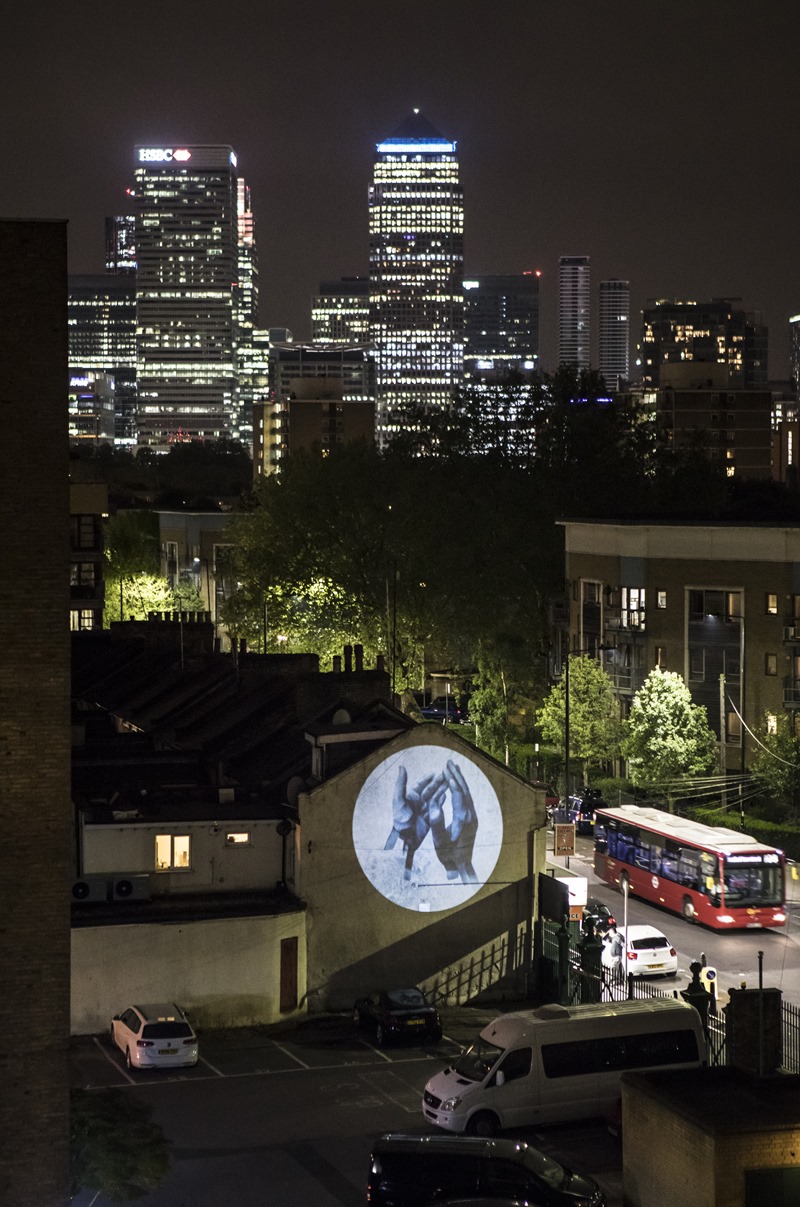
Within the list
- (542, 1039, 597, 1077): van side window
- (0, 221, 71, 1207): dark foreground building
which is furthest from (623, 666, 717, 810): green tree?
(0, 221, 71, 1207): dark foreground building

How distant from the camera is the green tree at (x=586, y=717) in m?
63.1

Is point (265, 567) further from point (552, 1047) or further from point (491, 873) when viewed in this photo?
point (552, 1047)

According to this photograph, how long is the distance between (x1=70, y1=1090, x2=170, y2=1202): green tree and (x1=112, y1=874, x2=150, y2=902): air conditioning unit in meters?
12.1

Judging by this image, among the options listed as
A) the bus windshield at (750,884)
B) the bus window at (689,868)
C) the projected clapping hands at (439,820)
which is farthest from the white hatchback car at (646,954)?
the bus window at (689,868)

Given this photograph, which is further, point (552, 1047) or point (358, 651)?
point (358, 651)

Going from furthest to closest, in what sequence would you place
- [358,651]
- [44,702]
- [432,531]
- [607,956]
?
[432,531] < [358,651] < [607,956] < [44,702]

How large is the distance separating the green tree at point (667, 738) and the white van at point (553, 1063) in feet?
94.5

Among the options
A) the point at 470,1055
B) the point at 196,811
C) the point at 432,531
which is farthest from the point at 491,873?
the point at 432,531

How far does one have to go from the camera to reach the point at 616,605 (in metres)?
68.7

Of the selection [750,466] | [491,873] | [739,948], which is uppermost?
[750,466]

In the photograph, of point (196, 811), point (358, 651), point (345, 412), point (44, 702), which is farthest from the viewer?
point (345, 412)

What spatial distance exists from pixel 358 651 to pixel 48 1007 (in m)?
32.8

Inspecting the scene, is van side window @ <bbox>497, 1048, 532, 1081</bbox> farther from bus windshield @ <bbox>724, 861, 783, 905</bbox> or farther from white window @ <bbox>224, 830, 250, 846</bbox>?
bus windshield @ <bbox>724, 861, 783, 905</bbox>

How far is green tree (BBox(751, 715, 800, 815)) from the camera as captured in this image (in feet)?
178
